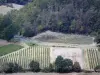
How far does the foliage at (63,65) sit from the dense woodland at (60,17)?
9.23 m

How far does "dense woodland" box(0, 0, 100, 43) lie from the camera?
37.8m

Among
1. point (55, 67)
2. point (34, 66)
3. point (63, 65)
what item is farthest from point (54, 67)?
point (34, 66)

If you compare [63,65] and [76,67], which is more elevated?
[63,65]

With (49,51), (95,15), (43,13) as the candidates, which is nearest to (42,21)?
(43,13)

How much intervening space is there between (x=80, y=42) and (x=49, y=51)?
437 centimetres

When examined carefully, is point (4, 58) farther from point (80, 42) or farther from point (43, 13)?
point (43, 13)

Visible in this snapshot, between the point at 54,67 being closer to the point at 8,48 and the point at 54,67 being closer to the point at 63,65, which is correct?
the point at 63,65

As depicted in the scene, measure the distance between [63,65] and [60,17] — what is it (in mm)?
11463

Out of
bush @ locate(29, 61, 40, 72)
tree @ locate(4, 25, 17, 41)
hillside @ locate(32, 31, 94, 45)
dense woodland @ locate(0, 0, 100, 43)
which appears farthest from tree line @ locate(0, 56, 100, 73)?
dense woodland @ locate(0, 0, 100, 43)

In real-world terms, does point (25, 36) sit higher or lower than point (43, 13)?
lower

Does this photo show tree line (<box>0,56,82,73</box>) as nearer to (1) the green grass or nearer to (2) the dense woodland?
(1) the green grass

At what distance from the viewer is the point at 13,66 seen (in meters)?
28.0

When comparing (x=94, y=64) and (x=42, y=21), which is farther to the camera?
(x=42, y=21)

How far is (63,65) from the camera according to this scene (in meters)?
28.1
